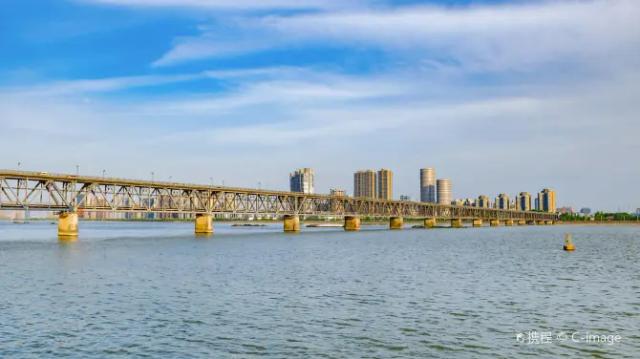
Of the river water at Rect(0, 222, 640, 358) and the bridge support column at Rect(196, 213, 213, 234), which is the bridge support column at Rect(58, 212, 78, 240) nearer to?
the bridge support column at Rect(196, 213, 213, 234)

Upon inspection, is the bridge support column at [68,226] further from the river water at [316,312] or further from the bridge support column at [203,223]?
the river water at [316,312]

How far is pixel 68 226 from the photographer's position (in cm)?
13075

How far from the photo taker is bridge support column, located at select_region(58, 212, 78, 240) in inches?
5054

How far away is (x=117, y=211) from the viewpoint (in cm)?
13350

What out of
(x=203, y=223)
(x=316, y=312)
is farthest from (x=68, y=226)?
(x=316, y=312)

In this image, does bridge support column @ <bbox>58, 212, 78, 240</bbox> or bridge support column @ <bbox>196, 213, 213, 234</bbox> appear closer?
bridge support column @ <bbox>58, 212, 78, 240</bbox>

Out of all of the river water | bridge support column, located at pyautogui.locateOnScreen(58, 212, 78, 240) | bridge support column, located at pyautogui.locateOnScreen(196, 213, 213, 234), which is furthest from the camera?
bridge support column, located at pyautogui.locateOnScreen(196, 213, 213, 234)

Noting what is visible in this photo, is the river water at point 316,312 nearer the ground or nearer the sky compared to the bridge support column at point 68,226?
nearer the ground

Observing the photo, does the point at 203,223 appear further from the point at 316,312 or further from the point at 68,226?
the point at 316,312

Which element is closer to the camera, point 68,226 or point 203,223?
point 68,226

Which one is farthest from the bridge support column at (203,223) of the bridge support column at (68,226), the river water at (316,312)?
the river water at (316,312)

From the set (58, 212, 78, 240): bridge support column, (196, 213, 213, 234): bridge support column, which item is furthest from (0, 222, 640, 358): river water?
(196, 213, 213, 234): bridge support column

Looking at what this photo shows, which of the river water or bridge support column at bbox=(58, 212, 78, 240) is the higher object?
bridge support column at bbox=(58, 212, 78, 240)

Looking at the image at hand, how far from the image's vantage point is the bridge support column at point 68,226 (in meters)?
128
